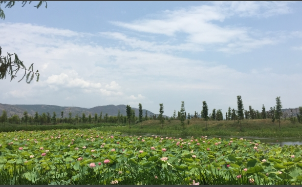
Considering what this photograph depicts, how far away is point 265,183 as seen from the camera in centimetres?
337

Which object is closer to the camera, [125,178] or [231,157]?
[125,178]

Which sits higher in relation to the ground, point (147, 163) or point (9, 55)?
point (9, 55)

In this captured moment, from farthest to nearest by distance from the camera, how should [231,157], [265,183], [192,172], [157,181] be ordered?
[231,157]
[192,172]
[157,181]
[265,183]

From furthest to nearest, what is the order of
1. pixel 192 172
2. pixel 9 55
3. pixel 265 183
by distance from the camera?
1. pixel 9 55
2. pixel 192 172
3. pixel 265 183

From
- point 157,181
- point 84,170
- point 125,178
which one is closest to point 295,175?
point 157,181

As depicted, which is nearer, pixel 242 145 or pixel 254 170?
pixel 254 170

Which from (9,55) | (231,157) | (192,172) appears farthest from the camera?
(9,55)

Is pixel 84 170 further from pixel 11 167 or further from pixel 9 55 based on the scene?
pixel 9 55

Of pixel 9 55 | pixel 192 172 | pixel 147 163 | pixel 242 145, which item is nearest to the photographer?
pixel 192 172

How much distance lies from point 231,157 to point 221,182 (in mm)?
1301

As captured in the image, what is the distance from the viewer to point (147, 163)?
14.1ft

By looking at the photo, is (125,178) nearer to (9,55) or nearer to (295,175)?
(295,175)

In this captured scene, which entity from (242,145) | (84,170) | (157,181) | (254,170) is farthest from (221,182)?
(242,145)

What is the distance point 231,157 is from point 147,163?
1.83 meters
